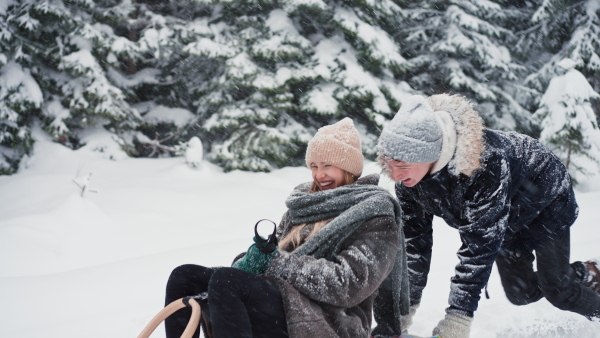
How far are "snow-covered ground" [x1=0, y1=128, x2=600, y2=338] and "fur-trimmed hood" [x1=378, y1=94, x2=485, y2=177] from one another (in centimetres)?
60

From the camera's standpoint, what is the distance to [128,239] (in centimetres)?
610

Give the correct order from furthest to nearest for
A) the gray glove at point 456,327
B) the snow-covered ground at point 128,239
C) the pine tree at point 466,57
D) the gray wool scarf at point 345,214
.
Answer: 1. the pine tree at point 466,57
2. the snow-covered ground at point 128,239
3. the gray glove at point 456,327
4. the gray wool scarf at point 345,214

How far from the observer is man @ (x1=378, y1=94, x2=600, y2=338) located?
80.4 inches

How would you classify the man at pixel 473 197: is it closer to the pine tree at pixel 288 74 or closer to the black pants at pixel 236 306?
the black pants at pixel 236 306

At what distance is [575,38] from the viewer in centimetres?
1166

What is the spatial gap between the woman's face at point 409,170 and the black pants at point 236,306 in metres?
0.86

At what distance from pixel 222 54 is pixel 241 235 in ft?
15.3

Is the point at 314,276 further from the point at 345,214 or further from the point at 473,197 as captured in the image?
the point at 473,197

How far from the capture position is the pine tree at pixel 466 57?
1062 cm

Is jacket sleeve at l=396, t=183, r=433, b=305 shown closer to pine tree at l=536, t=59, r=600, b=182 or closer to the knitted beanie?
the knitted beanie

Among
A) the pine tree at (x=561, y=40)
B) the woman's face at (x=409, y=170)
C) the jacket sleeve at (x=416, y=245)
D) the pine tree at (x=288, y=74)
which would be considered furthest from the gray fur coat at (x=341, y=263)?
the pine tree at (x=561, y=40)

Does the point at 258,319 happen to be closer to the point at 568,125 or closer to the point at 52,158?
the point at 52,158

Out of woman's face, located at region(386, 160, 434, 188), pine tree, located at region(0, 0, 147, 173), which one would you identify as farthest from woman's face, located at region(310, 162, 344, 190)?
pine tree, located at region(0, 0, 147, 173)

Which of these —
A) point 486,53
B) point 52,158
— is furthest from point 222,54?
point 486,53
